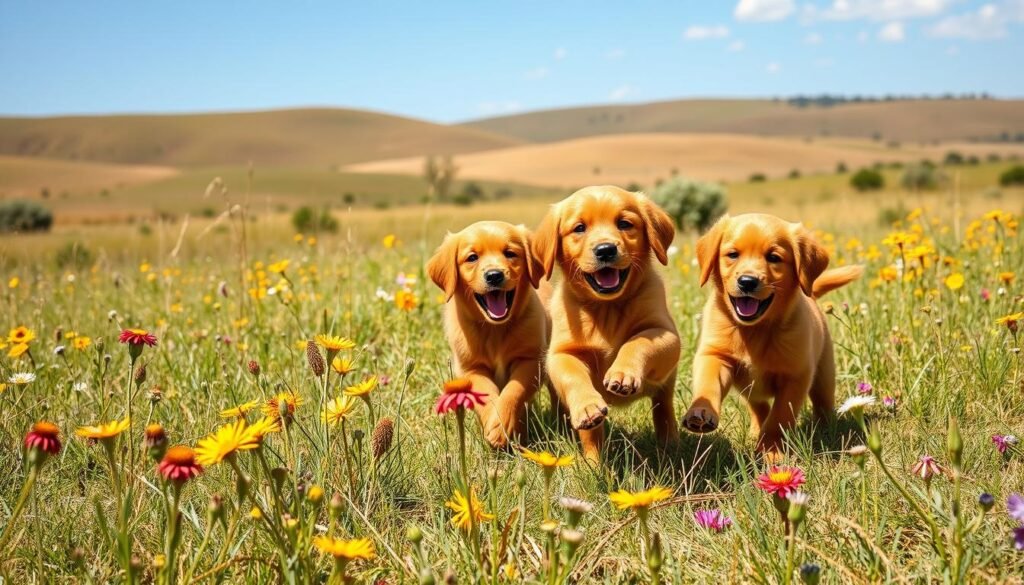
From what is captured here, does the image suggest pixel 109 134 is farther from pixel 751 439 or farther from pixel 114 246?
pixel 751 439

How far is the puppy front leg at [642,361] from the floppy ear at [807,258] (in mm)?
578

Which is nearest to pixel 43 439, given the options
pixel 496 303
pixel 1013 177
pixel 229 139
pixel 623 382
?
pixel 623 382

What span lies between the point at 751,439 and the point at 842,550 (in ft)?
4.89

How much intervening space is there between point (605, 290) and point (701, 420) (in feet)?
2.15

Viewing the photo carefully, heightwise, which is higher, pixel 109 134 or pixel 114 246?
pixel 109 134

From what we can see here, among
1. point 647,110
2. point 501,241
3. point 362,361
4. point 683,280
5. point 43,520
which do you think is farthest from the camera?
point 647,110

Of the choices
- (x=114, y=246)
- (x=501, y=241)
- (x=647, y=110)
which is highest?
(x=647, y=110)

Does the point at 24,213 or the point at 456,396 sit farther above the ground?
the point at 456,396

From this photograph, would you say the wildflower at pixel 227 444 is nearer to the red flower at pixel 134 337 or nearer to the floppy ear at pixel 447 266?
the red flower at pixel 134 337

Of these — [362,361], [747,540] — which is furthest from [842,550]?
[362,361]

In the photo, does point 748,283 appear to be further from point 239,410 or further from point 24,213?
point 24,213

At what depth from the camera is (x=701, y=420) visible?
270cm

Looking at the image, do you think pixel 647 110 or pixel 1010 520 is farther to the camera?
pixel 647 110

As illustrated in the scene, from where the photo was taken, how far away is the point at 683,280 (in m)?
6.15
